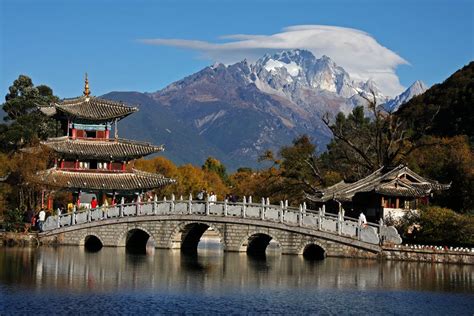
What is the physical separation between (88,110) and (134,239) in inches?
497

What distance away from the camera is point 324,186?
54531 mm

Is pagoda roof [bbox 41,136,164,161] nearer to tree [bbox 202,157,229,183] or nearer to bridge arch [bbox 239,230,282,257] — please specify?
bridge arch [bbox 239,230,282,257]

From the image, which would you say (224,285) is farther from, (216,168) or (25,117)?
(216,168)

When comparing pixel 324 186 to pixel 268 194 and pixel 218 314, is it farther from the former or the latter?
pixel 218 314

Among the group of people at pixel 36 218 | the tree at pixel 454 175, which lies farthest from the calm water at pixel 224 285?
the tree at pixel 454 175

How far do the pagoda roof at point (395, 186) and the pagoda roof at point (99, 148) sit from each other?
15.9m

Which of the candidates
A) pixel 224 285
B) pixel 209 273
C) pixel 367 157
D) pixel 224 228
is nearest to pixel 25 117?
pixel 367 157

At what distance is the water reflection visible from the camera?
30.5 metres

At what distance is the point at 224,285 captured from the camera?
101 feet

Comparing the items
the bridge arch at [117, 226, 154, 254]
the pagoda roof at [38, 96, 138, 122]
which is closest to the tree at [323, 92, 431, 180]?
the bridge arch at [117, 226, 154, 254]

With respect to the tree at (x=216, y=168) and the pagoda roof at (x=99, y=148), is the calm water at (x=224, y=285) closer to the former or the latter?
the pagoda roof at (x=99, y=148)

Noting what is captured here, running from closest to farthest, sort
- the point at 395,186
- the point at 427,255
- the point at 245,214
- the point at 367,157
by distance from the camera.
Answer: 1. the point at 427,255
2. the point at 245,214
3. the point at 395,186
4. the point at 367,157

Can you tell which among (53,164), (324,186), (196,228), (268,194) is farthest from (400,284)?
(53,164)

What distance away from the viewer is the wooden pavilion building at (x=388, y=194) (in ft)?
145
